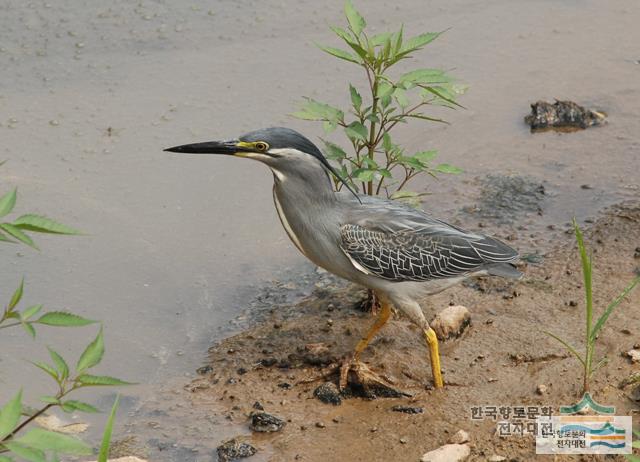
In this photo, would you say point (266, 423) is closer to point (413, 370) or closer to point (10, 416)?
point (413, 370)

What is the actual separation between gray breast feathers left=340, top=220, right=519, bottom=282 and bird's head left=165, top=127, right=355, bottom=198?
14.3 inches

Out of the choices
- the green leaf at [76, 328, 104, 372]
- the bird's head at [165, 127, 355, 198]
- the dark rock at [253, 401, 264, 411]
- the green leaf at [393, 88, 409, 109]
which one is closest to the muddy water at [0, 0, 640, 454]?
the dark rock at [253, 401, 264, 411]

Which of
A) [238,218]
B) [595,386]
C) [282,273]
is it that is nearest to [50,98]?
[238,218]

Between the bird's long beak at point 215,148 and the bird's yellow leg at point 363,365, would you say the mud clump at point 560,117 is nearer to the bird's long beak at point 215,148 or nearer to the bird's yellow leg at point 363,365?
the bird's yellow leg at point 363,365

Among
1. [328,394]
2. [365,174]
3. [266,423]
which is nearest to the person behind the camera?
[266,423]

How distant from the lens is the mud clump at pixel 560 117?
731 cm

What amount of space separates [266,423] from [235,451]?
23 centimetres

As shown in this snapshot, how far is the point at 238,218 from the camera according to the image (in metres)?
6.34

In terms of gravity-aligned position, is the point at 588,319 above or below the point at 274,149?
below

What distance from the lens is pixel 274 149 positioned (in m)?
4.67

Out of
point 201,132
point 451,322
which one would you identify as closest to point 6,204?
point 451,322

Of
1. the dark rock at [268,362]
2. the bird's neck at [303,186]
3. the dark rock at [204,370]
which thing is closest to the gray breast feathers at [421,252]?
the bird's neck at [303,186]

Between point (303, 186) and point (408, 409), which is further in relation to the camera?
point (303, 186)

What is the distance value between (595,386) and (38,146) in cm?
424
